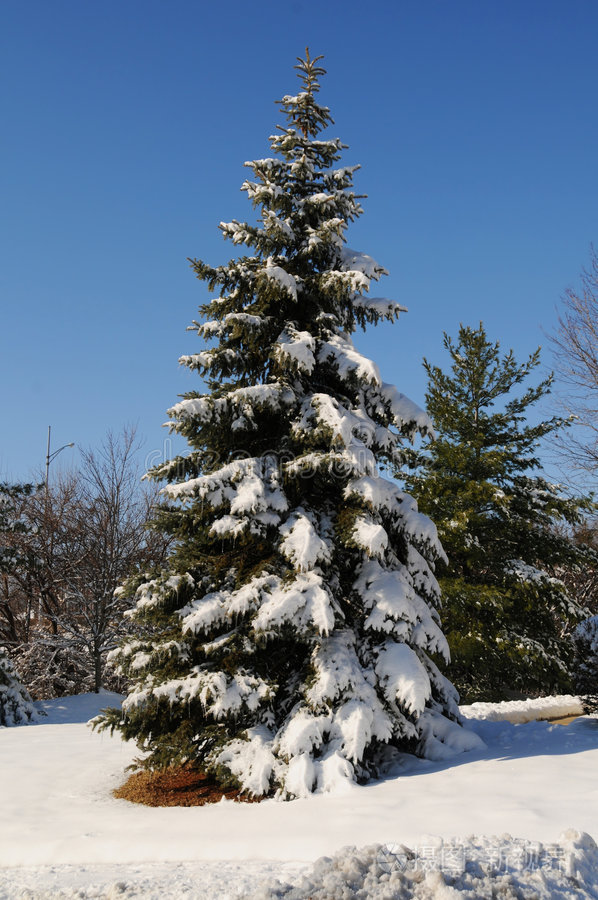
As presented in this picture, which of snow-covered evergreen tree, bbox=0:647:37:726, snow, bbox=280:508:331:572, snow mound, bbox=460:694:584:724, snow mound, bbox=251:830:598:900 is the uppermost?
snow, bbox=280:508:331:572

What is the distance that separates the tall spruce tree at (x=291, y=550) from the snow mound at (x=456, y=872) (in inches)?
76.6

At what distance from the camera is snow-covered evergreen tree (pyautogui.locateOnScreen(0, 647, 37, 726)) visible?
14.3 m

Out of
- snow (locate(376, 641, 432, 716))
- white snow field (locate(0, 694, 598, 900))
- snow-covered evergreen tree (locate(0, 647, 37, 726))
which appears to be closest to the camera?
white snow field (locate(0, 694, 598, 900))

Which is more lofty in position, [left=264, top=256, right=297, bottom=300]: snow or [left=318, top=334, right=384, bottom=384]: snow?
[left=264, top=256, right=297, bottom=300]: snow

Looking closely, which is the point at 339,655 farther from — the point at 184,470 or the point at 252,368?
the point at 252,368

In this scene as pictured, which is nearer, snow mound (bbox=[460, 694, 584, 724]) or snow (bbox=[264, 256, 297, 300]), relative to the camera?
snow (bbox=[264, 256, 297, 300])

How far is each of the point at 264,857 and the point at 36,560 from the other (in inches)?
563

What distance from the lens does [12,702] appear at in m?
14.5

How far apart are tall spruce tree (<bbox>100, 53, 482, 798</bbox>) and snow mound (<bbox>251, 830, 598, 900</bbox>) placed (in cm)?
195

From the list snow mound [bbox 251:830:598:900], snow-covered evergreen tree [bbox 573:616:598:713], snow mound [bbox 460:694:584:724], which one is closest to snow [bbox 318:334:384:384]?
snow mound [bbox 251:830:598:900]

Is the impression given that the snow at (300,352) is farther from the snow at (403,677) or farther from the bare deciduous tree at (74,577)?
the bare deciduous tree at (74,577)

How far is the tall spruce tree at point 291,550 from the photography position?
7148 millimetres

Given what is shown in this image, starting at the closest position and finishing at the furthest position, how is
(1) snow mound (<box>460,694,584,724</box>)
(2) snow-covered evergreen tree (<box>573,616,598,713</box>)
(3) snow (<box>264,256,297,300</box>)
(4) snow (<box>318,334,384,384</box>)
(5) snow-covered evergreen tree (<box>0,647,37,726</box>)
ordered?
(4) snow (<box>318,334,384,384</box>), (3) snow (<box>264,256,297,300</box>), (2) snow-covered evergreen tree (<box>573,616,598,713</box>), (1) snow mound (<box>460,694,584,724</box>), (5) snow-covered evergreen tree (<box>0,647,37,726</box>)

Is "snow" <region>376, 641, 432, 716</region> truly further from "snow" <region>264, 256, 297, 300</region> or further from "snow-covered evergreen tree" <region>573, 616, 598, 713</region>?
"snow" <region>264, 256, 297, 300</region>
